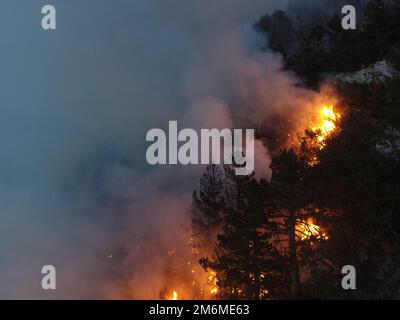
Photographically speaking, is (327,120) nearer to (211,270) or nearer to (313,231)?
(313,231)

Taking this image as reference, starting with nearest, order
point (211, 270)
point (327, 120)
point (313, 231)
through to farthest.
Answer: point (313, 231) → point (211, 270) → point (327, 120)

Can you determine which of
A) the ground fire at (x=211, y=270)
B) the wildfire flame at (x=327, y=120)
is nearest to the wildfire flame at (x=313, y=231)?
the ground fire at (x=211, y=270)

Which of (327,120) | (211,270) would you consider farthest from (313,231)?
(327,120)

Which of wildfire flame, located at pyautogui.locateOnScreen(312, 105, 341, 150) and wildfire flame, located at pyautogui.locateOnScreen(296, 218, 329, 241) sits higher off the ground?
wildfire flame, located at pyautogui.locateOnScreen(312, 105, 341, 150)

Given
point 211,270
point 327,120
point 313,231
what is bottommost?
point 211,270

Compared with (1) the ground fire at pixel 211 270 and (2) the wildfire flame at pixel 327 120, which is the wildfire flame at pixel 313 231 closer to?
(1) the ground fire at pixel 211 270

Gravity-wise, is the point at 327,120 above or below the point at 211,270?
above

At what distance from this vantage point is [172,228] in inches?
1938

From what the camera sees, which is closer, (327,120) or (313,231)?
(313,231)

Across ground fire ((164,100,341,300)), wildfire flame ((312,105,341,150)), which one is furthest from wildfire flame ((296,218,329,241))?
wildfire flame ((312,105,341,150))

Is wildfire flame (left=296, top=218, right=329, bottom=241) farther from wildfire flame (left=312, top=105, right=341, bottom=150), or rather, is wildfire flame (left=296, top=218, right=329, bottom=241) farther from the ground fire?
wildfire flame (left=312, top=105, right=341, bottom=150)

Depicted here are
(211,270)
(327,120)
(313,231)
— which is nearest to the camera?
(313,231)
